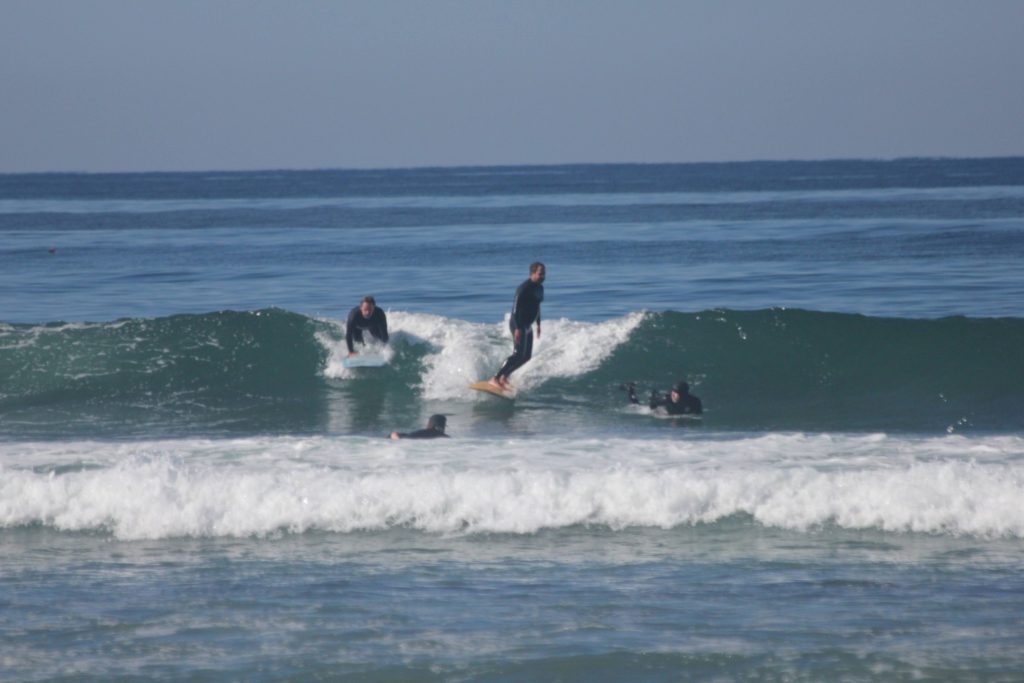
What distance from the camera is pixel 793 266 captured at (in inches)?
1351

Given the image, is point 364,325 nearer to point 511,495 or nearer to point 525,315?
point 525,315

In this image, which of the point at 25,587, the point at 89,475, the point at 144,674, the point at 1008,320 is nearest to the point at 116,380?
the point at 89,475

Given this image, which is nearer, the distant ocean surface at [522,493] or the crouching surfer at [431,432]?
the distant ocean surface at [522,493]

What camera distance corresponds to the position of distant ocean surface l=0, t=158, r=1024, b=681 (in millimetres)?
7836

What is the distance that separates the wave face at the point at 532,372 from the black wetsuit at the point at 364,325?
0.64m

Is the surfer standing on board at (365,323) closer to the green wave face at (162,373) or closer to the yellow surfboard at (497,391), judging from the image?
the green wave face at (162,373)

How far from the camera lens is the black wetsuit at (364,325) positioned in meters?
18.1

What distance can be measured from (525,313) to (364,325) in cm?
311

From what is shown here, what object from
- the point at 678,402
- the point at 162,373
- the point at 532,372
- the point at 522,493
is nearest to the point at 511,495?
the point at 522,493

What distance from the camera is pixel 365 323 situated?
18.2m

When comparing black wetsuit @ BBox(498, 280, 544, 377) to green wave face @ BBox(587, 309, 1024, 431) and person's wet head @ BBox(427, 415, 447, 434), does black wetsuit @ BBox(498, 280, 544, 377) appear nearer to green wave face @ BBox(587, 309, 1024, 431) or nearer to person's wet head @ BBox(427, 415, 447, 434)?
green wave face @ BBox(587, 309, 1024, 431)

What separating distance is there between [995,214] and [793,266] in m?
27.0

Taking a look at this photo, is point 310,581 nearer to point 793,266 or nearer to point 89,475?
point 89,475

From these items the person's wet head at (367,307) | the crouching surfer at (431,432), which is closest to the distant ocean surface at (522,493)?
the crouching surfer at (431,432)
